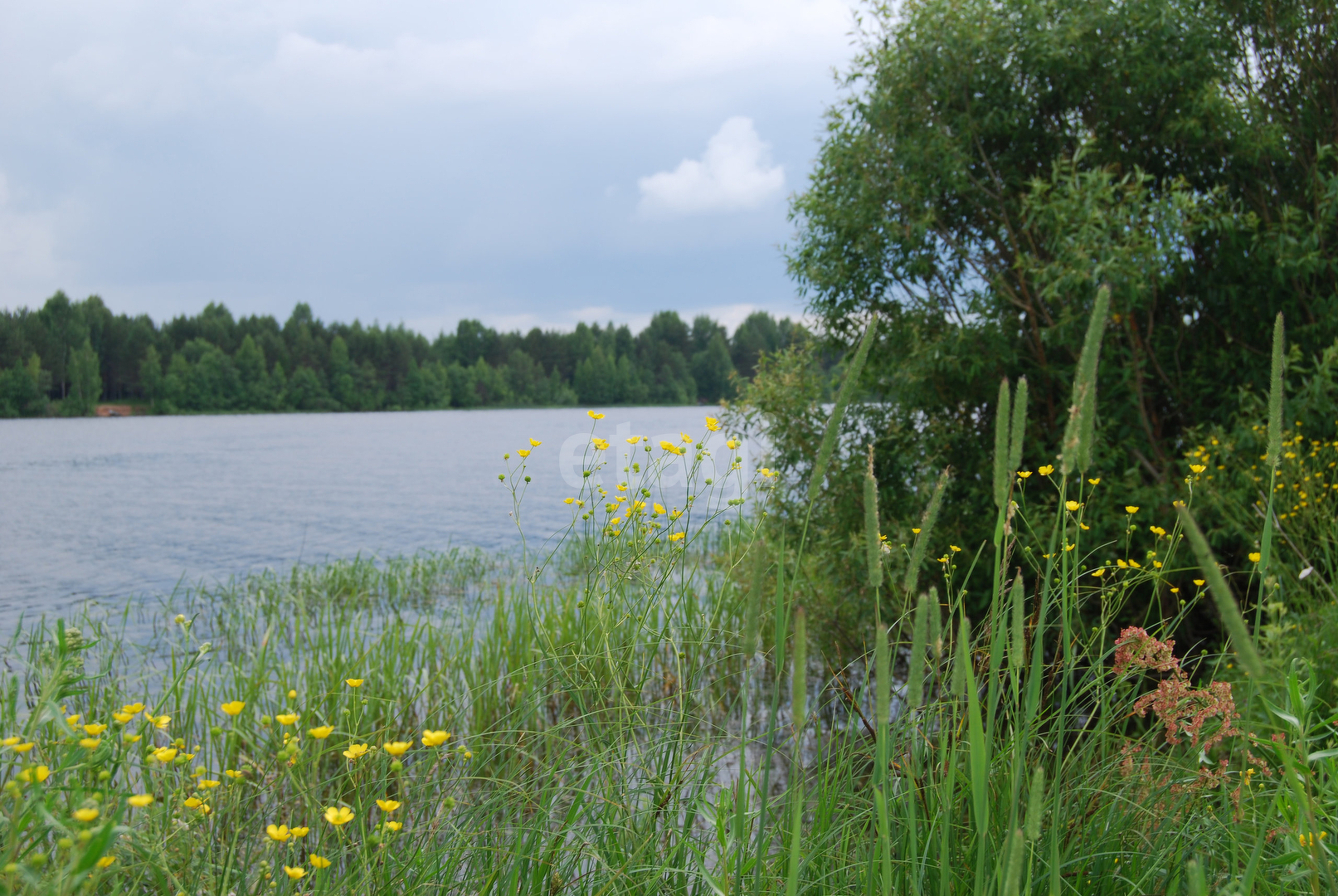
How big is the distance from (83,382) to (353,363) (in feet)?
60.0

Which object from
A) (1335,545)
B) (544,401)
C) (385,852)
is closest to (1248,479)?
(1335,545)

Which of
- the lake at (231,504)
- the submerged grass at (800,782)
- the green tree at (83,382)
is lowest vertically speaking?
the lake at (231,504)

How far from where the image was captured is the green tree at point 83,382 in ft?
147

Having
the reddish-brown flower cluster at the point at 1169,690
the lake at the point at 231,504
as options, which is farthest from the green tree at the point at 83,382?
the reddish-brown flower cluster at the point at 1169,690

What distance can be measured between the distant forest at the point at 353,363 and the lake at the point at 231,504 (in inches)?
688

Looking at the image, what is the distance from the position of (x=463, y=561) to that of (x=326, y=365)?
57.5 metres

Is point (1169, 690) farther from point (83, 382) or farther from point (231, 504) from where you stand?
point (83, 382)

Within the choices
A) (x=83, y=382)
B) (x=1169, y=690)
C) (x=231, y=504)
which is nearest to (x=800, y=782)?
(x=1169, y=690)

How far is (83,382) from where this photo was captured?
45.1 meters

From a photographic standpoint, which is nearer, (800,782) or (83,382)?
(800,782)

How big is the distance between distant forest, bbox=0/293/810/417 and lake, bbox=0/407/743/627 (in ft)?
57.3

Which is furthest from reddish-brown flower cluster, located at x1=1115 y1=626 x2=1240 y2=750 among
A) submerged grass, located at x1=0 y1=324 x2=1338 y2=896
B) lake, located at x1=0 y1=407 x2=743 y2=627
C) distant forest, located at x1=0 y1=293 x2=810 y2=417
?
distant forest, located at x1=0 y1=293 x2=810 y2=417

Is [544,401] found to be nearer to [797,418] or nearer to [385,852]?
[797,418]

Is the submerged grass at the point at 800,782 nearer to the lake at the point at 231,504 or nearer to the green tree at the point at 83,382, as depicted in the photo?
the lake at the point at 231,504
